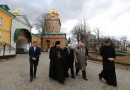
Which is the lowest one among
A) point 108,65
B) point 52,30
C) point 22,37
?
point 108,65

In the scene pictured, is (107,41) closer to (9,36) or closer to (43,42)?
(9,36)

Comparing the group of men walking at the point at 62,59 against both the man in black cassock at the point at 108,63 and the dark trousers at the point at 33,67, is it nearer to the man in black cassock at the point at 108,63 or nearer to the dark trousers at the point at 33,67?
the dark trousers at the point at 33,67

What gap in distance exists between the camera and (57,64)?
26.3 feet

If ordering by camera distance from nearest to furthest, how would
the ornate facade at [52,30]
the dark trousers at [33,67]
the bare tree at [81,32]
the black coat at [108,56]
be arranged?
the black coat at [108,56]
the dark trousers at [33,67]
the bare tree at [81,32]
the ornate facade at [52,30]

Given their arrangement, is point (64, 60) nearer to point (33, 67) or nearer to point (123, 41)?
point (33, 67)

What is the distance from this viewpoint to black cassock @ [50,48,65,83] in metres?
7.91

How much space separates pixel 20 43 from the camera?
40.4 metres

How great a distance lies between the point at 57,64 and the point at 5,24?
73.6 feet

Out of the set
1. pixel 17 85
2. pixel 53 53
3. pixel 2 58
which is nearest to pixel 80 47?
pixel 53 53

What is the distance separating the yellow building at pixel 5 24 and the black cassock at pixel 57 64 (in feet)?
68.1

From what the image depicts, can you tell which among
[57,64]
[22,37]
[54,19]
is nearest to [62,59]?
[57,64]

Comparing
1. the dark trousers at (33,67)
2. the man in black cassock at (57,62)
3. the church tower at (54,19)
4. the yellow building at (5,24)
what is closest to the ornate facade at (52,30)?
the church tower at (54,19)

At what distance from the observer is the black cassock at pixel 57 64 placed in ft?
25.9

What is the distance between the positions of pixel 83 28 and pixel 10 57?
30.8 meters
